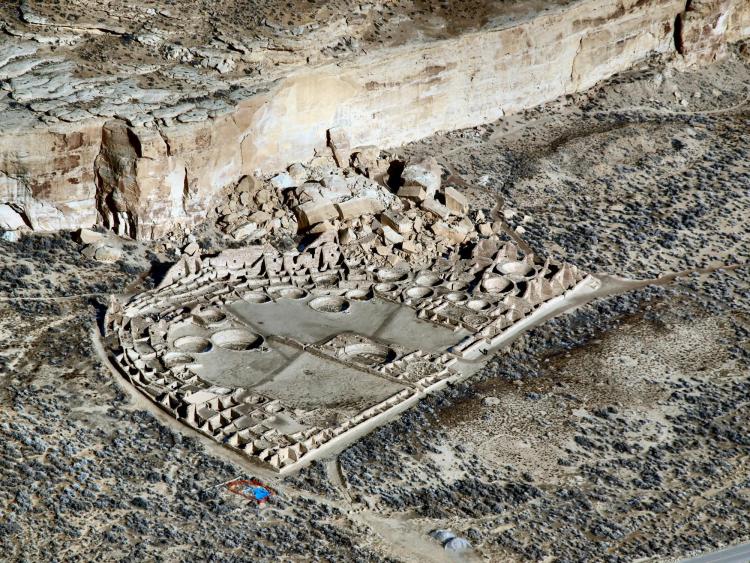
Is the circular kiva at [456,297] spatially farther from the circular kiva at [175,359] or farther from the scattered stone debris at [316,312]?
the circular kiva at [175,359]

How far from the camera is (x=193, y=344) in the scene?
3319 cm

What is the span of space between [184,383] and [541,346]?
8.60 metres

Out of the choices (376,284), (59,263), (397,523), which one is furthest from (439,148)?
(397,523)

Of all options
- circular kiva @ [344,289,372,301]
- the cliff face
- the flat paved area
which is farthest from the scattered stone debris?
the flat paved area

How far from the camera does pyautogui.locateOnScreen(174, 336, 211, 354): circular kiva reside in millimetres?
33000

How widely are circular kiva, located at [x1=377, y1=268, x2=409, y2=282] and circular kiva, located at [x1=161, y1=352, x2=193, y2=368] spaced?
6116 mm

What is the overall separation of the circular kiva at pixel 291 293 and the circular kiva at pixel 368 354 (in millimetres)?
2603

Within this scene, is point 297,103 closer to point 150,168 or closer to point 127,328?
point 150,168

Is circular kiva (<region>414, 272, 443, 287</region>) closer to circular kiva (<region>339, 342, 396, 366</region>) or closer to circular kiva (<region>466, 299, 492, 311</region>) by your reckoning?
circular kiva (<region>466, 299, 492, 311</region>)

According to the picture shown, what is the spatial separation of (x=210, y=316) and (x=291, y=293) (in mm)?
2381

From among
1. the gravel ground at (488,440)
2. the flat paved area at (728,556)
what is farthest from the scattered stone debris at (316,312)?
the flat paved area at (728,556)

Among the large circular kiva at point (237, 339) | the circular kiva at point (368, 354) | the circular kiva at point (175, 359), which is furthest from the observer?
the large circular kiva at point (237, 339)

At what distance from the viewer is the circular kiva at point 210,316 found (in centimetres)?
3405

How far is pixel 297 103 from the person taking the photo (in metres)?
38.7
